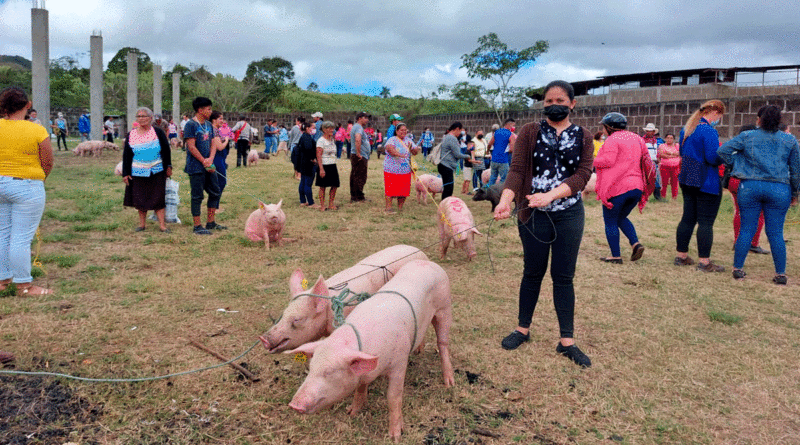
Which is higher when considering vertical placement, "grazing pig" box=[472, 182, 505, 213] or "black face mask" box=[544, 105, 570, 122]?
"black face mask" box=[544, 105, 570, 122]

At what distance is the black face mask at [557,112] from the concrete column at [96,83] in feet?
85.8

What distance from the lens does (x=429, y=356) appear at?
13.4 ft

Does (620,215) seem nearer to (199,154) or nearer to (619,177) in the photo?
(619,177)

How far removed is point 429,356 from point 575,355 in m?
1.10

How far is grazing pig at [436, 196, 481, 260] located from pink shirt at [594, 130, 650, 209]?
1.75 m

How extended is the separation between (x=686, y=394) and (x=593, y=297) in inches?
82.2

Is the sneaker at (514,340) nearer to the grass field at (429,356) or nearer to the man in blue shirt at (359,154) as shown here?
the grass field at (429,356)

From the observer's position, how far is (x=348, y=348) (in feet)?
9.04

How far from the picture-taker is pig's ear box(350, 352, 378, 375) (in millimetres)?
2670

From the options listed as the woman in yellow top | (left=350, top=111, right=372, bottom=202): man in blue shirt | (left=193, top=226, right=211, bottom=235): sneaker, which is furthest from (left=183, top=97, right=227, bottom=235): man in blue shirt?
(left=350, top=111, right=372, bottom=202): man in blue shirt

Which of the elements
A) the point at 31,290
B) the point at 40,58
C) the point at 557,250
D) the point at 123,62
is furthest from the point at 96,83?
the point at 123,62

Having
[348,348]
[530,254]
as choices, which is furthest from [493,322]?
[348,348]

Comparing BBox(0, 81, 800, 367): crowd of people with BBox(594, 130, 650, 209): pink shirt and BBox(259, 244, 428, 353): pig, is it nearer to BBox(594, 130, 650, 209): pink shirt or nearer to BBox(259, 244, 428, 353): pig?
BBox(594, 130, 650, 209): pink shirt

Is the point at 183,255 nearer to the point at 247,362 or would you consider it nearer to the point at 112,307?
the point at 112,307
